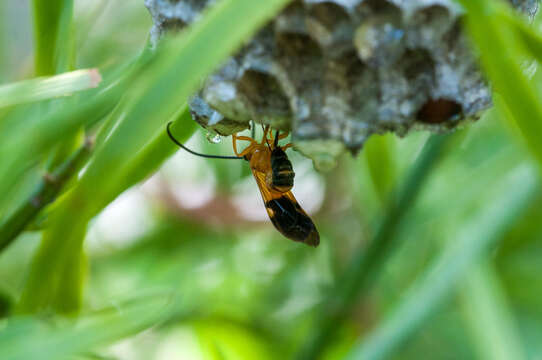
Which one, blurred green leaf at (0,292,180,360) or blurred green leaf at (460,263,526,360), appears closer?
blurred green leaf at (0,292,180,360)

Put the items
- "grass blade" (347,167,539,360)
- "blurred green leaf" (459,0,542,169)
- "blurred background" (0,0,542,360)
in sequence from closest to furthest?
"blurred green leaf" (459,0,542,169), "grass blade" (347,167,539,360), "blurred background" (0,0,542,360)

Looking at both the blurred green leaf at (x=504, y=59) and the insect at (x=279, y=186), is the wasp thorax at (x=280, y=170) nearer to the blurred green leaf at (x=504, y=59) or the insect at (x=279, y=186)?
the insect at (x=279, y=186)

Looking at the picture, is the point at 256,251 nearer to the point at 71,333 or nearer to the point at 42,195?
the point at 42,195

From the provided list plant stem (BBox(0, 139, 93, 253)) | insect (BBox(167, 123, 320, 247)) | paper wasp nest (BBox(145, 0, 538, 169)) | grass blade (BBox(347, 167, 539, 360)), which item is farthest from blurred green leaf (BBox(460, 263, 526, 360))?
plant stem (BBox(0, 139, 93, 253))

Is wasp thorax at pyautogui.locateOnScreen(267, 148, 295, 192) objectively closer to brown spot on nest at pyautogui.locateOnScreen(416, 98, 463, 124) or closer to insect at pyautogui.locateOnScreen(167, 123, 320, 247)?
insect at pyautogui.locateOnScreen(167, 123, 320, 247)

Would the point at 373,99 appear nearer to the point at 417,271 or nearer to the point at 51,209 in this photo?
the point at 51,209

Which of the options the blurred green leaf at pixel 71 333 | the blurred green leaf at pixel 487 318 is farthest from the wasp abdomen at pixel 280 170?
the blurred green leaf at pixel 71 333
